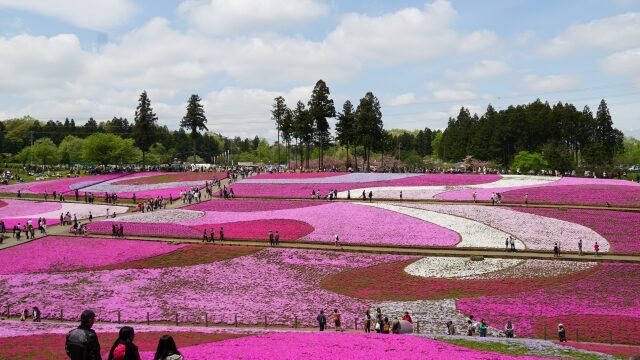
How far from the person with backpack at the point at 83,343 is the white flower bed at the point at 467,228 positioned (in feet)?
132

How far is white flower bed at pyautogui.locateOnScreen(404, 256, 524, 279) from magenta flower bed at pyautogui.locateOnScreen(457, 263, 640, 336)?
4736 mm

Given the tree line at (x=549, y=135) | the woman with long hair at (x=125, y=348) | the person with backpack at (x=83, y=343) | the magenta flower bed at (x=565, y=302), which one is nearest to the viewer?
the person with backpack at (x=83, y=343)

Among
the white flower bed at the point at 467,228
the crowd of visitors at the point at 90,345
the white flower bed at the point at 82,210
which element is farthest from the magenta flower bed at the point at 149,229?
the crowd of visitors at the point at 90,345

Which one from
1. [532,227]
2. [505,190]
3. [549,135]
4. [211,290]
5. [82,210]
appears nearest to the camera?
[211,290]

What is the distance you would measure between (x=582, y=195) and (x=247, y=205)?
36681 millimetres

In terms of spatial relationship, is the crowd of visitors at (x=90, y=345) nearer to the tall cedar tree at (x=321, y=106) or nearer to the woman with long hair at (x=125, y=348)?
the woman with long hair at (x=125, y=348)

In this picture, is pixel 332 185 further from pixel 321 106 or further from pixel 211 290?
pixel 211 290

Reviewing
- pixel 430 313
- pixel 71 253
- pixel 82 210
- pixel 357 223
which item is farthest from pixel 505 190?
pixel 82 210

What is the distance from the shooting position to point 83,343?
31.9 ft

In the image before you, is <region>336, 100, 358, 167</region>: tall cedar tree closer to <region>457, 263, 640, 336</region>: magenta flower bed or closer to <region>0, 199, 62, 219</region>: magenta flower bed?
<region>0, 199, 62, 219</region>: magenta flower bed

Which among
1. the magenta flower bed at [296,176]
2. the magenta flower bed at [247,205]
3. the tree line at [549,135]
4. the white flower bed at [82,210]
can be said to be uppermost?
the tree line at [549,135]

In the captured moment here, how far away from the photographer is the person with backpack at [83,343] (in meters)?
9.71

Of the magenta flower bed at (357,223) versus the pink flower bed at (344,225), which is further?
the pink flower bed at (344,225)

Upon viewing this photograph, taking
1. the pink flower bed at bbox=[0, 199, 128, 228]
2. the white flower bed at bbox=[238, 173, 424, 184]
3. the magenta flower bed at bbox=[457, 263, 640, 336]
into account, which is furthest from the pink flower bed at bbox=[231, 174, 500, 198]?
the magenta flower bed at bbox=[457, 263, 640, 336]
